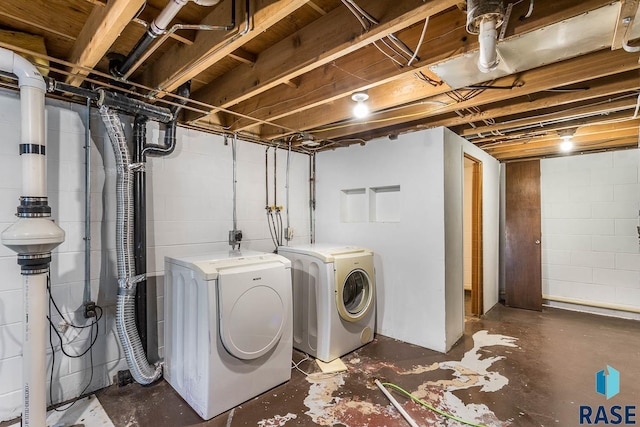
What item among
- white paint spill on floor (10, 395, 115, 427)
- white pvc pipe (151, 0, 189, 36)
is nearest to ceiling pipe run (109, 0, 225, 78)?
white pvc pipe (151, 0, 189, 36)

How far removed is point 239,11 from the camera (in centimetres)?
145

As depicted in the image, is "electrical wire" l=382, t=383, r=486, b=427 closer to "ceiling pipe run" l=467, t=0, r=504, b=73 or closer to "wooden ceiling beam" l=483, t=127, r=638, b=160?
"ceiling pipe run" l=467, t=0, r=504, b=73

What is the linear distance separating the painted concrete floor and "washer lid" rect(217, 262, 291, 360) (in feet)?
1.45

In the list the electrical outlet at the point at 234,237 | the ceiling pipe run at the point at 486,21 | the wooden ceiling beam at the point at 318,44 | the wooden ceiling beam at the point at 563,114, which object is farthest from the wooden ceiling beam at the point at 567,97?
the electrical outlet at the point at 234,237

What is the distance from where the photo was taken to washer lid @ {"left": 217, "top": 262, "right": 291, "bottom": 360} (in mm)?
2016

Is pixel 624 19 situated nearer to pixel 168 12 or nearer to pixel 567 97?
pixel 567 97

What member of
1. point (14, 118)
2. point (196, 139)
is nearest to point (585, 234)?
point (196, 139)

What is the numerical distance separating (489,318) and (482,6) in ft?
12.4

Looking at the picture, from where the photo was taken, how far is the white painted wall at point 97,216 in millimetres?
2004

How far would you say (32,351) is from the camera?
5.54ft

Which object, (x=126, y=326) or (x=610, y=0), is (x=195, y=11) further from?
(x=126, y=326)

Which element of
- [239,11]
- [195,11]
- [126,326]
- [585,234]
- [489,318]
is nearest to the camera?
[239,11]

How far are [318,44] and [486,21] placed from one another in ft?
2.77

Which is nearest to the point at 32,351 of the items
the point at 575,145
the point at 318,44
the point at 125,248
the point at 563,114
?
the point at 125,248
